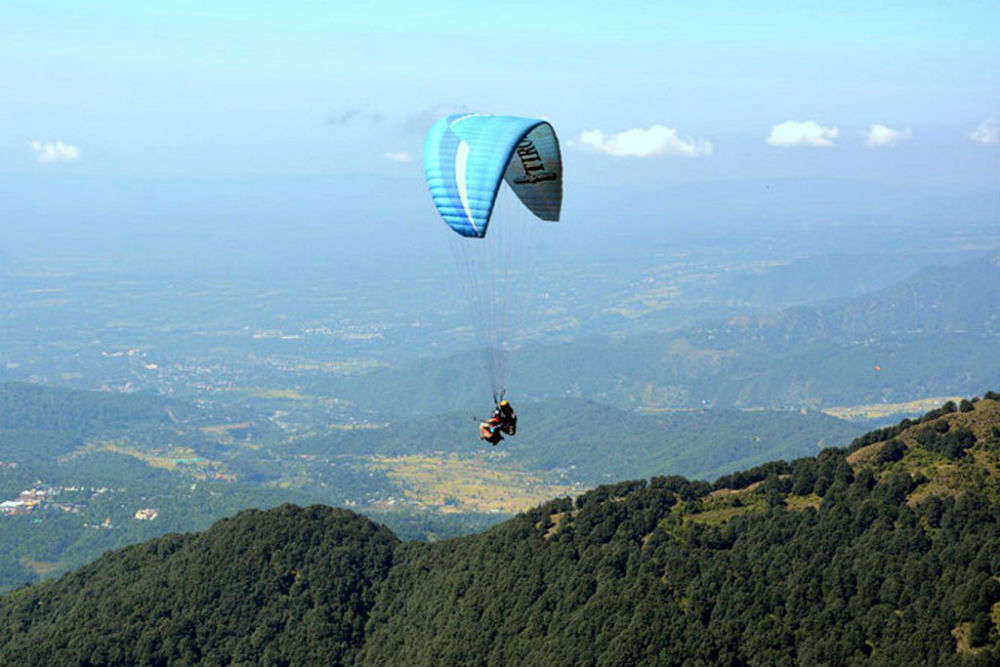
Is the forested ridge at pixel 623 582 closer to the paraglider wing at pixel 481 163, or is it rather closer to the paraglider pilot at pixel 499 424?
the paraglider pilot at pixel 499 424

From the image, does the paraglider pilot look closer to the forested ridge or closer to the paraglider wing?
the paraglider wing

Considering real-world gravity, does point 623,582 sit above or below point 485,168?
below

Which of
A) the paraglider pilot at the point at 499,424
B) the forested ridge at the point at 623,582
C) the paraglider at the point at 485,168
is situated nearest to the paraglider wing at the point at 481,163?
the paraglider at the point at 485,168

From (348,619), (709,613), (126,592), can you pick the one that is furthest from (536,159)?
(126,592)

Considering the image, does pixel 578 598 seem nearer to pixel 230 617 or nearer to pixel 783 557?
pixel 783 557

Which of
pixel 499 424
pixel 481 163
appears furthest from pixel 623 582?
pixel 481 163

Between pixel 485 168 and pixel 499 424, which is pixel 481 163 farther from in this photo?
pixel 499 424
